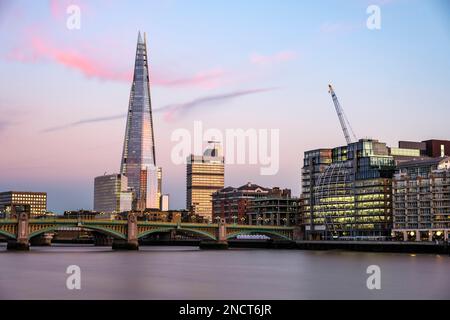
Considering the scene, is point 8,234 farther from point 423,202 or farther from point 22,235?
point 423,202

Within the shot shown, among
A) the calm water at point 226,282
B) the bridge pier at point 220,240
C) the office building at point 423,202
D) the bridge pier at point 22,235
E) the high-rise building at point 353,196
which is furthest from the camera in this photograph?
the high-rise building at point 353,196

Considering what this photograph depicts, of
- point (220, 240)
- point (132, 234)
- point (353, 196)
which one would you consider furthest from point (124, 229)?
point (353, 196)

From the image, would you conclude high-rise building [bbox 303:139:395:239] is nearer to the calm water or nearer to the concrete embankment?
the concrete embankment

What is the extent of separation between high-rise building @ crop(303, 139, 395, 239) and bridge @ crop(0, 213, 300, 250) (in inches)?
377

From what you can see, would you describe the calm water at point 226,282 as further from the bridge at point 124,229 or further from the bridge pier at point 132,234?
the bridge pier at point 132,234

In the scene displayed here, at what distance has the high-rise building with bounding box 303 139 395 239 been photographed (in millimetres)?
171375

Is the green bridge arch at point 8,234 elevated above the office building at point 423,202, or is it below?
below

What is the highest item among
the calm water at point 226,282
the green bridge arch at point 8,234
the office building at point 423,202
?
the office building at point 423,202

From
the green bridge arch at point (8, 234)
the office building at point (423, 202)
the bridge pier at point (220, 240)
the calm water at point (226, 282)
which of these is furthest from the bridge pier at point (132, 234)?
the calm water at point (226, 282)

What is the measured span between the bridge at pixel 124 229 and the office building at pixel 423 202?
27820 mm

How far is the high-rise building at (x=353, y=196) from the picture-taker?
562 ft


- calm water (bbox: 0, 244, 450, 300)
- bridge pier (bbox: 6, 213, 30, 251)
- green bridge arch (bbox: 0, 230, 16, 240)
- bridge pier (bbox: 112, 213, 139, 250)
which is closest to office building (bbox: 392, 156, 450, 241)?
bridge pier (bbox: 112, 213, 139, 250)
